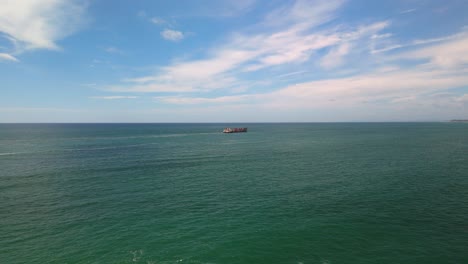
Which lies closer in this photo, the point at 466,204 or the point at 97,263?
the point at 97,263

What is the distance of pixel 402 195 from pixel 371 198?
5.76m

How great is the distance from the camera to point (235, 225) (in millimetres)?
33188

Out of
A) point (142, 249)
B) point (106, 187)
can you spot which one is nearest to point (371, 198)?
point (142, 249)

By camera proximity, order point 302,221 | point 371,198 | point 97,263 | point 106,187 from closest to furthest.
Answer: point 97,263
point 302,221
point 371,198
point 106,187

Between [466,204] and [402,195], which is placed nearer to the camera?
[466,204]

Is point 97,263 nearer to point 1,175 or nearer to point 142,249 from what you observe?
point 142,249

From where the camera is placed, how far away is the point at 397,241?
28.6 meters

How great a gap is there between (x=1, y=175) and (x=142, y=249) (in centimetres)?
5474

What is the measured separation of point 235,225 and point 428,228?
23.1 meters

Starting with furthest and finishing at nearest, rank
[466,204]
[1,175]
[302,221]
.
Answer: [1,175] < [466,204] < [302,221]

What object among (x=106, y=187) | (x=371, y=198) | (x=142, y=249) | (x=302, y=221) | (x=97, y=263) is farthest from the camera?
(x=106, y=187)

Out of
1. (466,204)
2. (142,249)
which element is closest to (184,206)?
(142,249)

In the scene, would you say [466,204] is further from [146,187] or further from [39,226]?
[39,226]

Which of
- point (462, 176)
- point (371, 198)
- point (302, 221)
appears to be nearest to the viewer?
point (302, 221)
